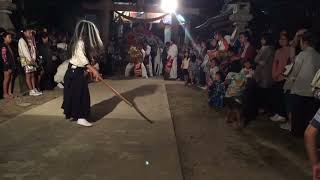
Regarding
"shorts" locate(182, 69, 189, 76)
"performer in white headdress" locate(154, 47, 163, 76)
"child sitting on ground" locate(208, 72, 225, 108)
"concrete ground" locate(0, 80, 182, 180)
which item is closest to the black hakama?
"concrete ground" locate(0, 80, 182, 180)

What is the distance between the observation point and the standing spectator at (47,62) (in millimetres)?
13500

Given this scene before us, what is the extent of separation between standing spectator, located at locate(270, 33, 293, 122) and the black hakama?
12.7 feet

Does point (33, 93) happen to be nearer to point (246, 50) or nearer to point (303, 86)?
point (246, 50)

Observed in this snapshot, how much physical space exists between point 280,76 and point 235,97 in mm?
1056

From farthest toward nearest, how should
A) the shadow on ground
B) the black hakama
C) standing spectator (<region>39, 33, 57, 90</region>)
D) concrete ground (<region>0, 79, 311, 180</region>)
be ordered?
standing spectator (<region>39, 33, 57, 90</region>), the shadow on ground, the black hakama, concrete ground (<region>0, 79, 311, 180</region>)

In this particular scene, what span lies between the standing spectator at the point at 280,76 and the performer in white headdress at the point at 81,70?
11.9ft

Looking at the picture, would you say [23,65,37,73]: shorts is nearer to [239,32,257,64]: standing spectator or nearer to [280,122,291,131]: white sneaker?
[239,32,257,64]: standing spectator

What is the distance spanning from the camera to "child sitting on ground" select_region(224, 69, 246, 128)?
8945mm

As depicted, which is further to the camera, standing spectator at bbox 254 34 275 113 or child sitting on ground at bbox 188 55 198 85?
child sitting on ground at bbox 188 55 198 85

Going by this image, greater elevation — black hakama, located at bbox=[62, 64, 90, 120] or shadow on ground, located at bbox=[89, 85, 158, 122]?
black hakama, located at bbox=[62, 64, 90, 120]

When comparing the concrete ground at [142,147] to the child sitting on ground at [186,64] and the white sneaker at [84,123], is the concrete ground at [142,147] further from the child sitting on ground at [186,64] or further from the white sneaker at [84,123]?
the child sitting on ground at [186,64]

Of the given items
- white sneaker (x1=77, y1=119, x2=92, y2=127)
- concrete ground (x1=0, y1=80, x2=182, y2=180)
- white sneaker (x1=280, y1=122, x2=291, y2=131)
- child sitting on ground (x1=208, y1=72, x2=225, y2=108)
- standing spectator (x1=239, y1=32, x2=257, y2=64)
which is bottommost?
white sneaker (x1=280, y1=122, x2=291, y2=131)

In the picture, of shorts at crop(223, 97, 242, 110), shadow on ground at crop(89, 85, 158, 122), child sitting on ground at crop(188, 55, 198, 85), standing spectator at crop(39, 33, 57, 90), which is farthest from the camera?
child sitting on ground at crop(188, 55, 198, 85)

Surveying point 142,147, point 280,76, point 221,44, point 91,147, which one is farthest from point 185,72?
point 91,147
